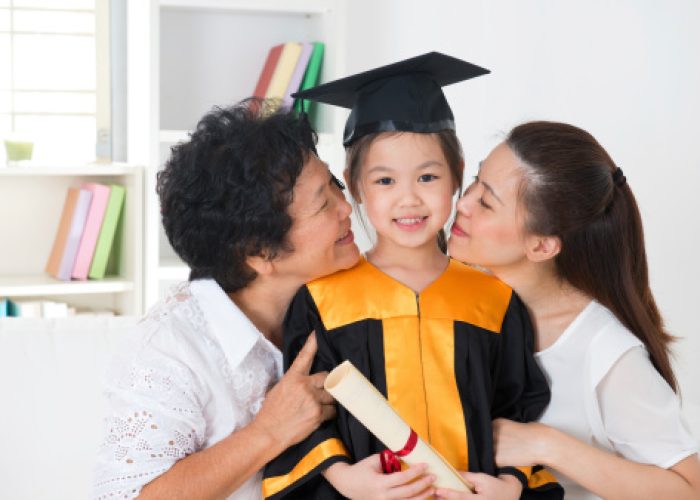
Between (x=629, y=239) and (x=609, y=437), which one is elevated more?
(x=629, y=239)

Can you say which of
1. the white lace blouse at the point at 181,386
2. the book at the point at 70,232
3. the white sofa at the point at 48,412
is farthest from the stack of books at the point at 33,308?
the white lace blouse at the point at 181,386

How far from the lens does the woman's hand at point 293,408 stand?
1684 mm

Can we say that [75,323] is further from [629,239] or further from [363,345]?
[629,239]

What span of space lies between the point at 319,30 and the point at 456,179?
226cm

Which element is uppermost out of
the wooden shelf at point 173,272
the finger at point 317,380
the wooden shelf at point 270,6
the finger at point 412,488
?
the wooden shelf at point 270,6

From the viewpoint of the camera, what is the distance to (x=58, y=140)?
14.2ft

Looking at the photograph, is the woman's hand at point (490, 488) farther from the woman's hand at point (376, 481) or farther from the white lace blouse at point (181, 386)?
the white lace blouse at point (181, 386)

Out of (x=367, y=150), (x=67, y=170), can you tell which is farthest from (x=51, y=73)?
(x=367, y=150)

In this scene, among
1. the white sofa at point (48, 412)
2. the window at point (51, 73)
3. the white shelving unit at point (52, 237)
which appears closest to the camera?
the white sofa at point (48, 412)

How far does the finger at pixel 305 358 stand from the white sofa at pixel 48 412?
1.78 ft

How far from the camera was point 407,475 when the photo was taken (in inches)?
62.2

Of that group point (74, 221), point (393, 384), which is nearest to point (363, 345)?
point (393, 384)

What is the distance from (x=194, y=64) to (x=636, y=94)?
6.73ft

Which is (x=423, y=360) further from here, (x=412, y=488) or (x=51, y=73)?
(x=51, y=73)
